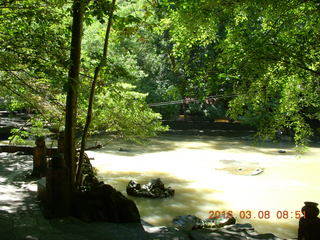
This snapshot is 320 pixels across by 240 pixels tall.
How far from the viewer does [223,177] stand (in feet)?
50.3

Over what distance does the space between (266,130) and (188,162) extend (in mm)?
12456

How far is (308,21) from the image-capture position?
5.93 m

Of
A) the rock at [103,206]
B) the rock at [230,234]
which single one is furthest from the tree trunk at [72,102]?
the rock at [230,234]

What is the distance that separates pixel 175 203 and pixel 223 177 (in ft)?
15.5

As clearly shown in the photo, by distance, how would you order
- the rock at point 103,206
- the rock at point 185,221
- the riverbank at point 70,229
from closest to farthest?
1. the riverbank at point 70,229
2. the rock at point 103,206
3. the rock at point 185,221

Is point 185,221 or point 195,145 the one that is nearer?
point 185,221

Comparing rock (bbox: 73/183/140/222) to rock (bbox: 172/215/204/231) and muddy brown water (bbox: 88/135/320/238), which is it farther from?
muddy brown water (bbox: 88/135/320/238)

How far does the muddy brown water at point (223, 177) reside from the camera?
33.9ft

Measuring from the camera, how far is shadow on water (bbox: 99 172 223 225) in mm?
9914

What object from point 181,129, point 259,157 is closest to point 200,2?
point 259,157
